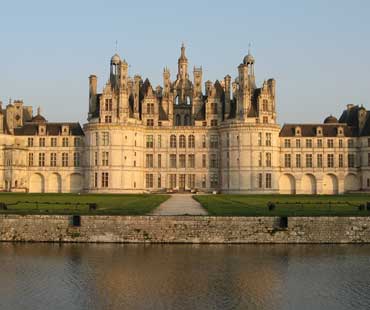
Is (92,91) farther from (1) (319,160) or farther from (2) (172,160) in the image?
(1) (319,160)

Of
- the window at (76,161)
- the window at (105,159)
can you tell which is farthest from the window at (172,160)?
the window at (76,161)

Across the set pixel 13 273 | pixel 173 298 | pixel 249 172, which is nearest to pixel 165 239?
pixel 13 273

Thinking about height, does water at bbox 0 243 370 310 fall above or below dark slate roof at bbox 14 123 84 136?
below

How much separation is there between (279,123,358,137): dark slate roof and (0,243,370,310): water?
5483 centimetres

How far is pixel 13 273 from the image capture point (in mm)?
26688

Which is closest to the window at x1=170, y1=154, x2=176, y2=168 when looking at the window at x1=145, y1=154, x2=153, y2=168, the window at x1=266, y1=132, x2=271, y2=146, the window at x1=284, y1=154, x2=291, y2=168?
Answer: the window at x1=145, y1=154, x2=153, y2=168

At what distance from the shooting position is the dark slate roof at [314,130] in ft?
292

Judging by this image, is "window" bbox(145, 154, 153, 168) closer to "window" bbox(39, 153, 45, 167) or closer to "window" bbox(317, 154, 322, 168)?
"window" bbox(39, 153, 45, 167)

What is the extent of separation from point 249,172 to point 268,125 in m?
6.84

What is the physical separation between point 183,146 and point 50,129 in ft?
64.0

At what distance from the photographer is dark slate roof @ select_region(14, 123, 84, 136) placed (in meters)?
90.1

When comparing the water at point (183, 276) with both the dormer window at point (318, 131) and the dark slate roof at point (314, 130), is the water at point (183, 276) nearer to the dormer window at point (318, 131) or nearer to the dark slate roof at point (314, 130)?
the dark slate roof at point (314, 130)

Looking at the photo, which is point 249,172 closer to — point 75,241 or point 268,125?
point 268,125

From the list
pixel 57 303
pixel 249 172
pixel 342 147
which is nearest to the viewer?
pixel 57 303
